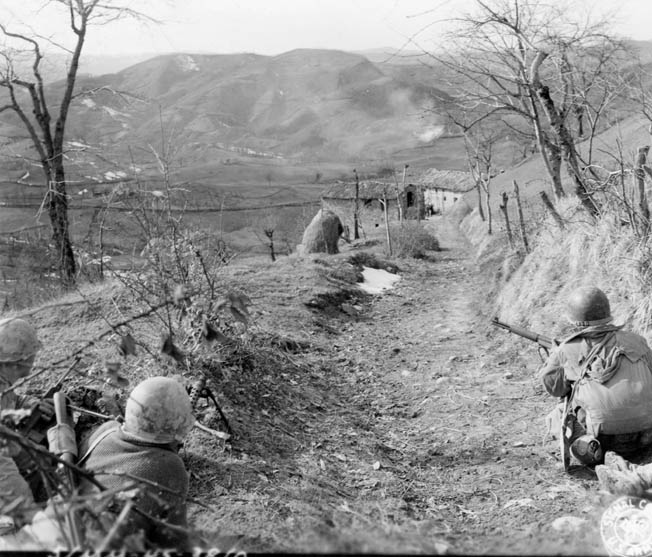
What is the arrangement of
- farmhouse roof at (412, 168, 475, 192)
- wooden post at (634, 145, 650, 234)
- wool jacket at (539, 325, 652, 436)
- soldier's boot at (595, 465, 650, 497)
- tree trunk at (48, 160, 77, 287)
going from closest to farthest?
1. soldier's boot at (595, 465, 650, 497)
2. wool jacket at (539, 325, 652, 436)
3. wooden post at (634, 145, 650, 234)
4. tree trunk at (48, 160, 77, 287)
5. farmhouse roof at (412, 168, 475, 192)

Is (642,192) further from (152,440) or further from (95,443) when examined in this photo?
(95,443)

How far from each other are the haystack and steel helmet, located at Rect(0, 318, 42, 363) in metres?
16.6

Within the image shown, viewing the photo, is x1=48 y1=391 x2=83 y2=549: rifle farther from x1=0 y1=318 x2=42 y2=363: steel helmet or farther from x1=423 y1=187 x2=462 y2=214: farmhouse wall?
x1=423 y1=187 x2=462 y2=214: farmhouse wall

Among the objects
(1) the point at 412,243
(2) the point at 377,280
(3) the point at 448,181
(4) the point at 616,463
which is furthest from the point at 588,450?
(3) the point at 448,181

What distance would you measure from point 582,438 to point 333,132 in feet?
452

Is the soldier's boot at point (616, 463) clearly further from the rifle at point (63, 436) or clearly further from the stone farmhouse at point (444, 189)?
the stone farmhouse at point (444, 189)

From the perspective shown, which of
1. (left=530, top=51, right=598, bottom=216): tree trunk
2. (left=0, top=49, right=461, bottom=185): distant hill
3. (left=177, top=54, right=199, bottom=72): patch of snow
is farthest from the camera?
(left=177, top=54, right=199, bottom=72): patch of snow

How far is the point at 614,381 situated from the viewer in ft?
→ 14.7

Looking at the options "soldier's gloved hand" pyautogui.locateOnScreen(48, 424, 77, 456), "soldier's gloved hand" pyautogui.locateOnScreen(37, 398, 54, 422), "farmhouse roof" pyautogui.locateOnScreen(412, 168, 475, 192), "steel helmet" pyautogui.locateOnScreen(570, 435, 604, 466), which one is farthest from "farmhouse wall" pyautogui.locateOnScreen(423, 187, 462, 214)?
"soldier's gloved hand" pyautogui.locateOnScreen(48, 424, 77, 456)

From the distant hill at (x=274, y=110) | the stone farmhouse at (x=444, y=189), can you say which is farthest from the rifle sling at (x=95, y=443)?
the distant hill at (x=274, y=110)

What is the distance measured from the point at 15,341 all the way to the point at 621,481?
12.2 ft

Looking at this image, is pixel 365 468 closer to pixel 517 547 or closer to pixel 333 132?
pixel 517 547

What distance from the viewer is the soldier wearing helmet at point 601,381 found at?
14.5 feet

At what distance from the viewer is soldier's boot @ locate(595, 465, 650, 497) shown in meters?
3.93
